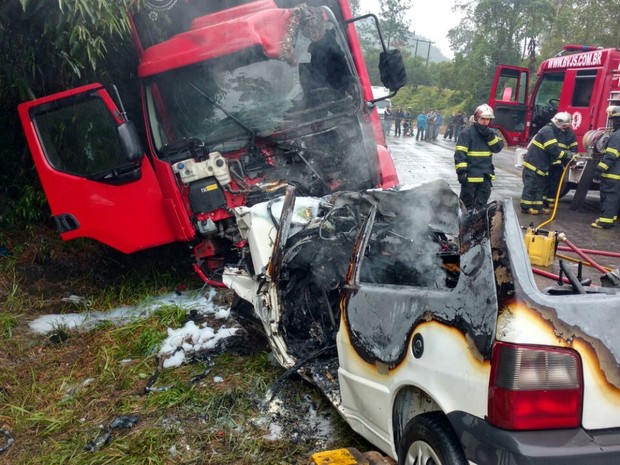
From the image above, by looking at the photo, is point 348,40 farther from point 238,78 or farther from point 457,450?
point 457,450

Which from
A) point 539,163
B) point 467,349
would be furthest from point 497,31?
point 467,349

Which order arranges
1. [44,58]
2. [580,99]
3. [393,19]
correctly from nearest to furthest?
[44,58], [580,99], [393,19]

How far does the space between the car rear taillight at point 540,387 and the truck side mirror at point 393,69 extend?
12.9 ft

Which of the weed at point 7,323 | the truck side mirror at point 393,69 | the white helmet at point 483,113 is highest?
the truck side mirror at point 393,69

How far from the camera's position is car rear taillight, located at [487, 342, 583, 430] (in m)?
1.59

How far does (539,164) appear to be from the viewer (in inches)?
316

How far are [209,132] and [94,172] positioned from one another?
1052 millimetres

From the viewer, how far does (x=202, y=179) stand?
15.3ft

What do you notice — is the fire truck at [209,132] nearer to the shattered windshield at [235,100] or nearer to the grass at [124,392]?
the shattered windshield at [235,100]

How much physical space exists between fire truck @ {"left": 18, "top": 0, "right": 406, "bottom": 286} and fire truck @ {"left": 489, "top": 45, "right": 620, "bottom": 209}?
15.7 ft

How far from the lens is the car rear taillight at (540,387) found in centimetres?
159

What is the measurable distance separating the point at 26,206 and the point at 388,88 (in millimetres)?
4069

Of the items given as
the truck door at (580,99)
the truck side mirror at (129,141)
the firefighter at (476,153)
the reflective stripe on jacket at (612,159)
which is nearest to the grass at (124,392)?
the truck side mirror at (129,141)

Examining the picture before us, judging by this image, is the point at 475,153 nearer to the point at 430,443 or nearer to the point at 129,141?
the point at 129,141
